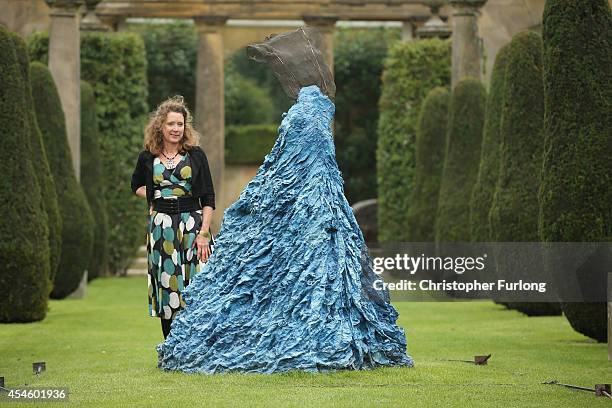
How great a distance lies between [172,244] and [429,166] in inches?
416

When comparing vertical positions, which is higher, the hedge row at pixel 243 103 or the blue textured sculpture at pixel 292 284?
the hedge row at pixel 243 103

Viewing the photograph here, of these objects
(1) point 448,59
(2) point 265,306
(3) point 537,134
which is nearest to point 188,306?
(2) point 265,306

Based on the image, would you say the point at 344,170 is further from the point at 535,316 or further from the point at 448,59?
the point at 535,316

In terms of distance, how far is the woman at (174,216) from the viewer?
8750 mm

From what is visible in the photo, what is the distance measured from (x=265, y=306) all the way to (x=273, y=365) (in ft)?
1.36

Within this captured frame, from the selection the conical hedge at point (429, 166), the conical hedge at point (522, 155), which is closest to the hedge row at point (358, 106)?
the conical hedge at point (429, 166)

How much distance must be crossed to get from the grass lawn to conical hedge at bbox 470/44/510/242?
171 centimetres

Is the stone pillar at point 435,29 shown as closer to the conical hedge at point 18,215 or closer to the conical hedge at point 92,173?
the conical hedge at point 92,173

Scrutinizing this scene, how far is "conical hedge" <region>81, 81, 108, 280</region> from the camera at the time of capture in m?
19.3

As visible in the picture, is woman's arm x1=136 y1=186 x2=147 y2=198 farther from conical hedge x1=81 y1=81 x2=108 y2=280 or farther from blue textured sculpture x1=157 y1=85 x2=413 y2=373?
conical hedge x1=81 y1=81 x2=108 y2=280

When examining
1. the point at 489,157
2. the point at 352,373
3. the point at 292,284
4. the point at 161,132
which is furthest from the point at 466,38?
the point at 352,373

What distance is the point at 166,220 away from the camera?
8.76 metres

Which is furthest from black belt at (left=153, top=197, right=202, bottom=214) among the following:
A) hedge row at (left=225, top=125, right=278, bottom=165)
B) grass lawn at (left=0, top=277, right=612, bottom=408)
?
hedge row at (left=225, top=125, right=278, bottom=165)

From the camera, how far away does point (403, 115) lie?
22906 mm
